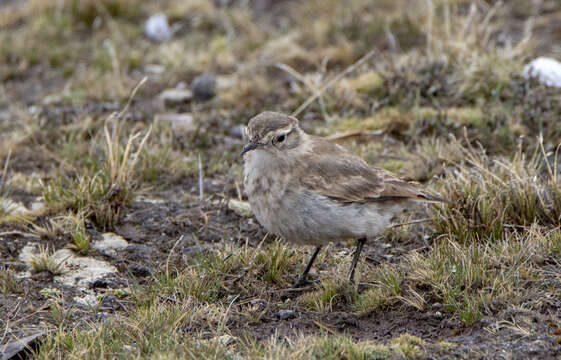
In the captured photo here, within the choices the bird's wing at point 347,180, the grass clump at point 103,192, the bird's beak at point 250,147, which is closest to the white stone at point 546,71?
the bird's wing at point 347,180

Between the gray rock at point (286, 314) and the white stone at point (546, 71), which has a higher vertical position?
the white stone at point (546, 71)

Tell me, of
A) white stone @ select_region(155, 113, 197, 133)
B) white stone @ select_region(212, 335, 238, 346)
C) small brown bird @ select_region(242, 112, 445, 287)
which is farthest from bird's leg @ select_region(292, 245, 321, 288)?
white stone @ select_region(155, 113, 197, 133)

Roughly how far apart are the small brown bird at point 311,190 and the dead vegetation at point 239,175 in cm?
42

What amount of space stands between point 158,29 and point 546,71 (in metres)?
6.74

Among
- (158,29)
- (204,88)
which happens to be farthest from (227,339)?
(158,29)

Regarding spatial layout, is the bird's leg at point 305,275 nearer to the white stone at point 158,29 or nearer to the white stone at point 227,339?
the white stone at point 227,339

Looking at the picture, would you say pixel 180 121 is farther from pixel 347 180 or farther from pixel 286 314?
pixel 286 314

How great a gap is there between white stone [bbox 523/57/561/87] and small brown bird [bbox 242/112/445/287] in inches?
140

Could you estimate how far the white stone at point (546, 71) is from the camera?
846cm

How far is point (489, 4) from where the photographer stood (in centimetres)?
1140

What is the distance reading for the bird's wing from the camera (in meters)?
5.55

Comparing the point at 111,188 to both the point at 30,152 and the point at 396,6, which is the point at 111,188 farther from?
the point at 396,6

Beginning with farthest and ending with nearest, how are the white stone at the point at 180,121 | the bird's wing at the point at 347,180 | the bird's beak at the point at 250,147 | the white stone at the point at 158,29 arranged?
the white stone at the point at 158,29
the white stone at the point at 180,121
the bird's wing at the point at 347,180
the bird's beak at the point at 250,147

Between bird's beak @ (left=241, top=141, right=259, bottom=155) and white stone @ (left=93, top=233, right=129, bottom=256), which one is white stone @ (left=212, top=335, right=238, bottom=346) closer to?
bird's beak @ (left=241, top=141, right=259, bottom=155)
